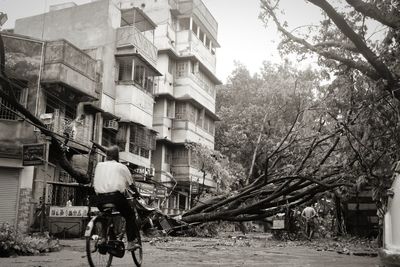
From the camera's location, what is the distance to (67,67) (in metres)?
20.1

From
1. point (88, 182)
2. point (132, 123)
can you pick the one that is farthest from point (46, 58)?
point (88, 182)

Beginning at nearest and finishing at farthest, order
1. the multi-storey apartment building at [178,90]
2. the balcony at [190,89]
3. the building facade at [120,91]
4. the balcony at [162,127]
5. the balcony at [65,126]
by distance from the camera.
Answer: the balcony at [65,126] → the building facade at [120,91] → the balcony at [162,127] → the multi-storey apartment building at [178,90] → the balcony at [190,89]

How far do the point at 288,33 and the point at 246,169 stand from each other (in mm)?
25774

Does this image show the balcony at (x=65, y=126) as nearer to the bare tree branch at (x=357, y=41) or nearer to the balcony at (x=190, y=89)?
the balcony at (x=190, y=89)

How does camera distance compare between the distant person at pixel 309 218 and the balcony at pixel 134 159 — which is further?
the balcony at pixel 134 159

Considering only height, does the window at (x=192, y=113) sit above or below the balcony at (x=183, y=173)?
above

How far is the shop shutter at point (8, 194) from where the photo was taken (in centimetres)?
1862

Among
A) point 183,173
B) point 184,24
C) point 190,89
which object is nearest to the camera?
point 183,173

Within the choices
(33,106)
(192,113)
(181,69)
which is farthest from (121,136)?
(181,69)

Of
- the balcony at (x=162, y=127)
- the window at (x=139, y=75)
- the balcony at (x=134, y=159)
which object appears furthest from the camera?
the balcony at (x=162, y=127)

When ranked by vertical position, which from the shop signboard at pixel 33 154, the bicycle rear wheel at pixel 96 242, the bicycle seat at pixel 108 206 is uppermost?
the shop signboard at pixel 33 154

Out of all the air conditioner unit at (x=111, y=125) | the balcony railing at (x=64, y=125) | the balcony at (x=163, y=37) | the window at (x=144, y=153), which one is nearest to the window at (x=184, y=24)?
the balcony at (x=163, y=37)

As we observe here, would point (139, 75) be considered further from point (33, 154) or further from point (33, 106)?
point (33, 154)

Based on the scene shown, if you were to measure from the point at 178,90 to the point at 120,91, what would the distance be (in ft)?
24.7
